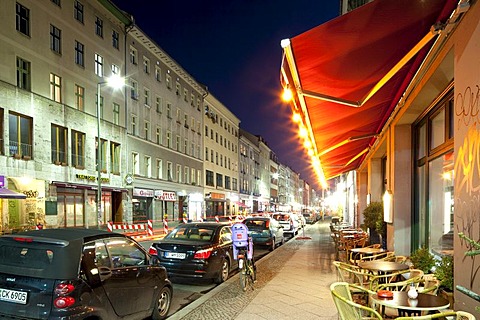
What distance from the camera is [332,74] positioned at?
561 cm

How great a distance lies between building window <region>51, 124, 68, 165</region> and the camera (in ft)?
77.6

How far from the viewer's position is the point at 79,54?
2647 centimetres

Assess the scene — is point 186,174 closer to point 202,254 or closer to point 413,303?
point 202,254

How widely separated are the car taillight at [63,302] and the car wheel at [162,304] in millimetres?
2305

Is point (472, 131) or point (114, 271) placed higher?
point (472, 131)

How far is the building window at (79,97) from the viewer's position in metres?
25.9

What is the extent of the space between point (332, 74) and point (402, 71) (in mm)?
1930

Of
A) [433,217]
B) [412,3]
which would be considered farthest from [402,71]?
[433,217]

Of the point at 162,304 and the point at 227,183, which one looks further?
the point at 227,183

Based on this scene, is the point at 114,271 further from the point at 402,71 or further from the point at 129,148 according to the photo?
the point at 129,148

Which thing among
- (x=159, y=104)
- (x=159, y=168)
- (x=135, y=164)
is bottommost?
(x=159, y=168)

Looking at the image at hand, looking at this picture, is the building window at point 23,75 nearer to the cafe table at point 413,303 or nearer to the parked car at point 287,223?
the parked car at point 287,223

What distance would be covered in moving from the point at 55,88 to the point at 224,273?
18.9 metres

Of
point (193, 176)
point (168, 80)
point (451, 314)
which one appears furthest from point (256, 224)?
point (193, 176)
